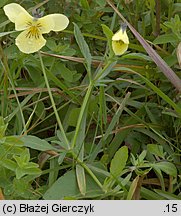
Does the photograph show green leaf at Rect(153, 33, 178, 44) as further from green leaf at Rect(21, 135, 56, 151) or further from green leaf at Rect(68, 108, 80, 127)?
green leaf at Rect(21, 135, 56, 151)

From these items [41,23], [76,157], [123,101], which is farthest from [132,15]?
[76,157]

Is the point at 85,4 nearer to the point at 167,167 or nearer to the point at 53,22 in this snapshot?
the point at 53,22

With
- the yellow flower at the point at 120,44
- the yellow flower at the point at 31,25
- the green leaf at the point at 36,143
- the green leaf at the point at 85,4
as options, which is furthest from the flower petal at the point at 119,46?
the green leaf at the point at 85,4

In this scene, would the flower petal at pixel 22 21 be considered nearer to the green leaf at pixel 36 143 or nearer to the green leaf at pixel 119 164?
the green leaf at pixel 36 143

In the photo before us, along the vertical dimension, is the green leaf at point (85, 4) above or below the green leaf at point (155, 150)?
above

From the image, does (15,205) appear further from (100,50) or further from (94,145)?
(100,50)
